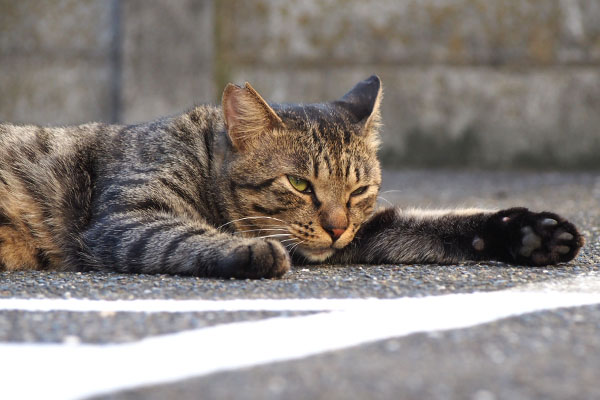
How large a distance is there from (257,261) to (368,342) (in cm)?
80

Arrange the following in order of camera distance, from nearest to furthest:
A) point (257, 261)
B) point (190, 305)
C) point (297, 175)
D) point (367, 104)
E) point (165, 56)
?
point (190, 305) < point (257, 261) < point (297, 175) < point (367, 104) < point (165, 56)

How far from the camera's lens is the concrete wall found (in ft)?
22.7

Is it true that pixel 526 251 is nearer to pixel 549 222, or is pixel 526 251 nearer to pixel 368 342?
pixel 549 222

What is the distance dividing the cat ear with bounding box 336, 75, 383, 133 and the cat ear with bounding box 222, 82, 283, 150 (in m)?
0.48

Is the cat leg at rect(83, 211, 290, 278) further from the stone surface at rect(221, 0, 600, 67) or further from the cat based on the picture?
the stone surface at rect(221, 0, 600, 67)

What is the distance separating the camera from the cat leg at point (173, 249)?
238 centimetres

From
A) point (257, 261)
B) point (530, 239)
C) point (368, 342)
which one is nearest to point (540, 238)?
point (530, 239)

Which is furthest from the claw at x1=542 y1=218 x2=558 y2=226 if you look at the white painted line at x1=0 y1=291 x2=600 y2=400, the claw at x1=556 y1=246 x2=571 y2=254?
the white painted line at x1=0 y1=291 x2=600 y2=400

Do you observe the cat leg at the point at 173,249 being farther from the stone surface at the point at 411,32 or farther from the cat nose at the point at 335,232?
the stone surface at the point at 411,32

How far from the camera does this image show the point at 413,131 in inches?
285

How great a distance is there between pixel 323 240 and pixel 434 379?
54.5 inches

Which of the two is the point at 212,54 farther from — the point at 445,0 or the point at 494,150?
the point at 494,150

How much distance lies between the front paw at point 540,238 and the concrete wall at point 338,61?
4.63 m

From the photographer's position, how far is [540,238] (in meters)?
2.58
